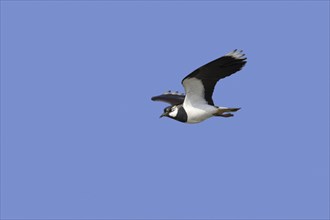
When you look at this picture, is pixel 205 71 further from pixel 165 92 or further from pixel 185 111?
pixel 165 92

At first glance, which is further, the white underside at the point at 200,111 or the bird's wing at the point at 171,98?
the bird's wing at the point at 171,98

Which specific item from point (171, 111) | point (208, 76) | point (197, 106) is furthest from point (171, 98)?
point (208, 76)

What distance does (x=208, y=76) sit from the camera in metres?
18.5

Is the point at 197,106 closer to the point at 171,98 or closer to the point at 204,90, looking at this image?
the point at 204,90

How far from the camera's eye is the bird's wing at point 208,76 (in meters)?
18.1

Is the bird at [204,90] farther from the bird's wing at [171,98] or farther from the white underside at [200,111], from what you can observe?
the bird's wing at [171,98]

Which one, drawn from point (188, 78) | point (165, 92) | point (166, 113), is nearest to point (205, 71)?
point (188, 78)

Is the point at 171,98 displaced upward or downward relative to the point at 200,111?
upward

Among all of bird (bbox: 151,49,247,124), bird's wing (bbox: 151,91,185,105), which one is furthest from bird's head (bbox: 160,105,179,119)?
bird's wing (bbox: 151,91,185,105)

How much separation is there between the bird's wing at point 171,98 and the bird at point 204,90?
1196 mm

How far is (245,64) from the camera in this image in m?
18.2

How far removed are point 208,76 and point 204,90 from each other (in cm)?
44

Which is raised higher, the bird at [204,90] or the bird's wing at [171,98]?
the bird's wing at [171,98]

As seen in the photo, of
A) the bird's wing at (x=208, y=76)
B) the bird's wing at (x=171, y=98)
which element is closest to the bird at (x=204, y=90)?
the bird's wing at (x=208, y=76)
